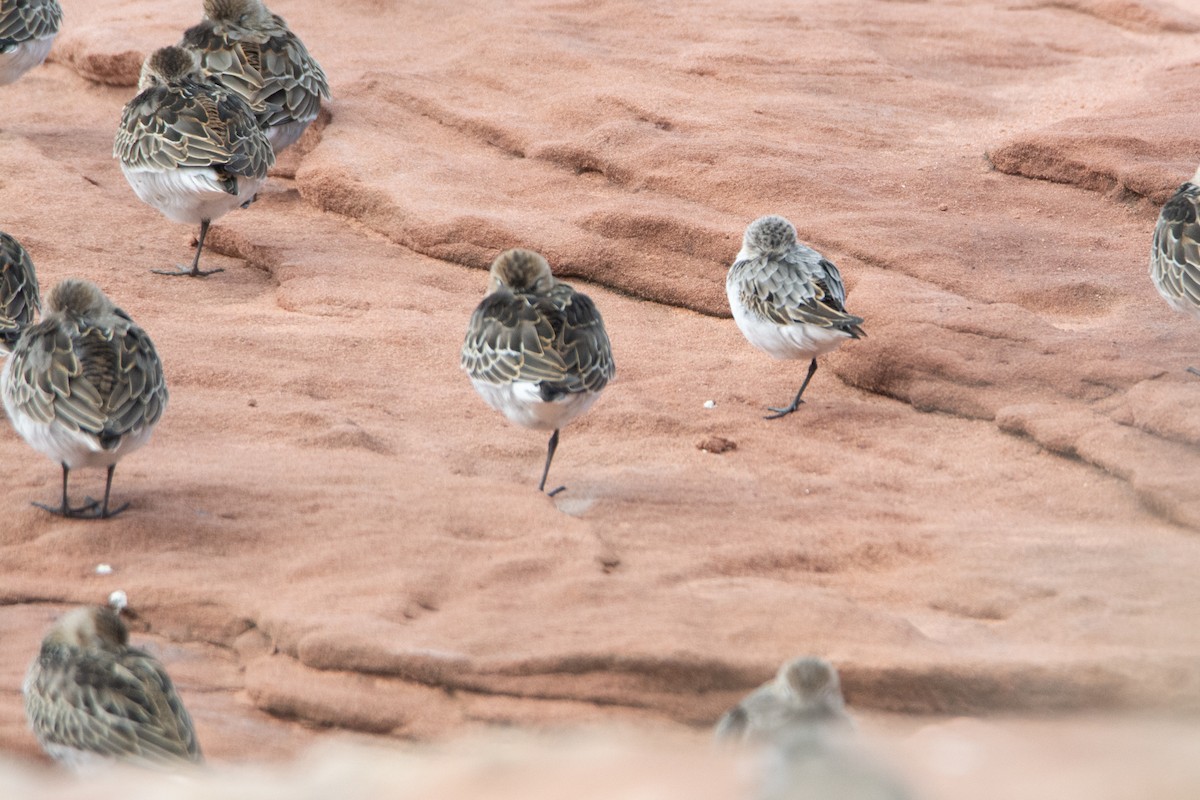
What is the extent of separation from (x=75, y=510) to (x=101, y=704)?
7.20ft

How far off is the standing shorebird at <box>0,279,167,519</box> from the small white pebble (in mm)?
733

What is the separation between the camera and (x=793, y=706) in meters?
4.88

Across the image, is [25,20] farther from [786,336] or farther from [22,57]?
[786,336]

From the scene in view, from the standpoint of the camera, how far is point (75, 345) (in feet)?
22.9

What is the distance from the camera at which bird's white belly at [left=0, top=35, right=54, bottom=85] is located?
497 inches

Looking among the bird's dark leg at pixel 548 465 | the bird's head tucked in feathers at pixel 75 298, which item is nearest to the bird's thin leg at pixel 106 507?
the bird's head tucked in feathers at pixel 75 298

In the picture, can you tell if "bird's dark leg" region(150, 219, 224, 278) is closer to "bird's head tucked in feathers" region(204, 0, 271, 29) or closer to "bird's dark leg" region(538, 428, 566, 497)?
"bird's head tucked in feathers" region(204, 0, 271, 29)

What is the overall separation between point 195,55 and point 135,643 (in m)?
7.23

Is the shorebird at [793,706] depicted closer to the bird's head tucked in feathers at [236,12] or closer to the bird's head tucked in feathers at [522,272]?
the bird's head tucked in feathers at [522,272]

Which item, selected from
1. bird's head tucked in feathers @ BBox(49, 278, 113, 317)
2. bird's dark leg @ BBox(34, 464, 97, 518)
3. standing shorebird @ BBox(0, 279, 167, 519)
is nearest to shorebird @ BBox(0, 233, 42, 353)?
standing shorebird @ BBox(0, 279, 167, 519)

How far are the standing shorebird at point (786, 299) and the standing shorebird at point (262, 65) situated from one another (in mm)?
4689

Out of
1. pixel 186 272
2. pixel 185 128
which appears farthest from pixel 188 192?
pixel 186 272

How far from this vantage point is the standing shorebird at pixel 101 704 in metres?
5.07

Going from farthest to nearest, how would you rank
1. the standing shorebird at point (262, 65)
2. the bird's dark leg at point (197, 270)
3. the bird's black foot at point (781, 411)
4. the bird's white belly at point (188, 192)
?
the standing shorebird at point (262, 65)
the bird's dark leg at point (197, 270)
the bird's white belly at point (188, 192)
the bird's black foot at point (781, 411)
